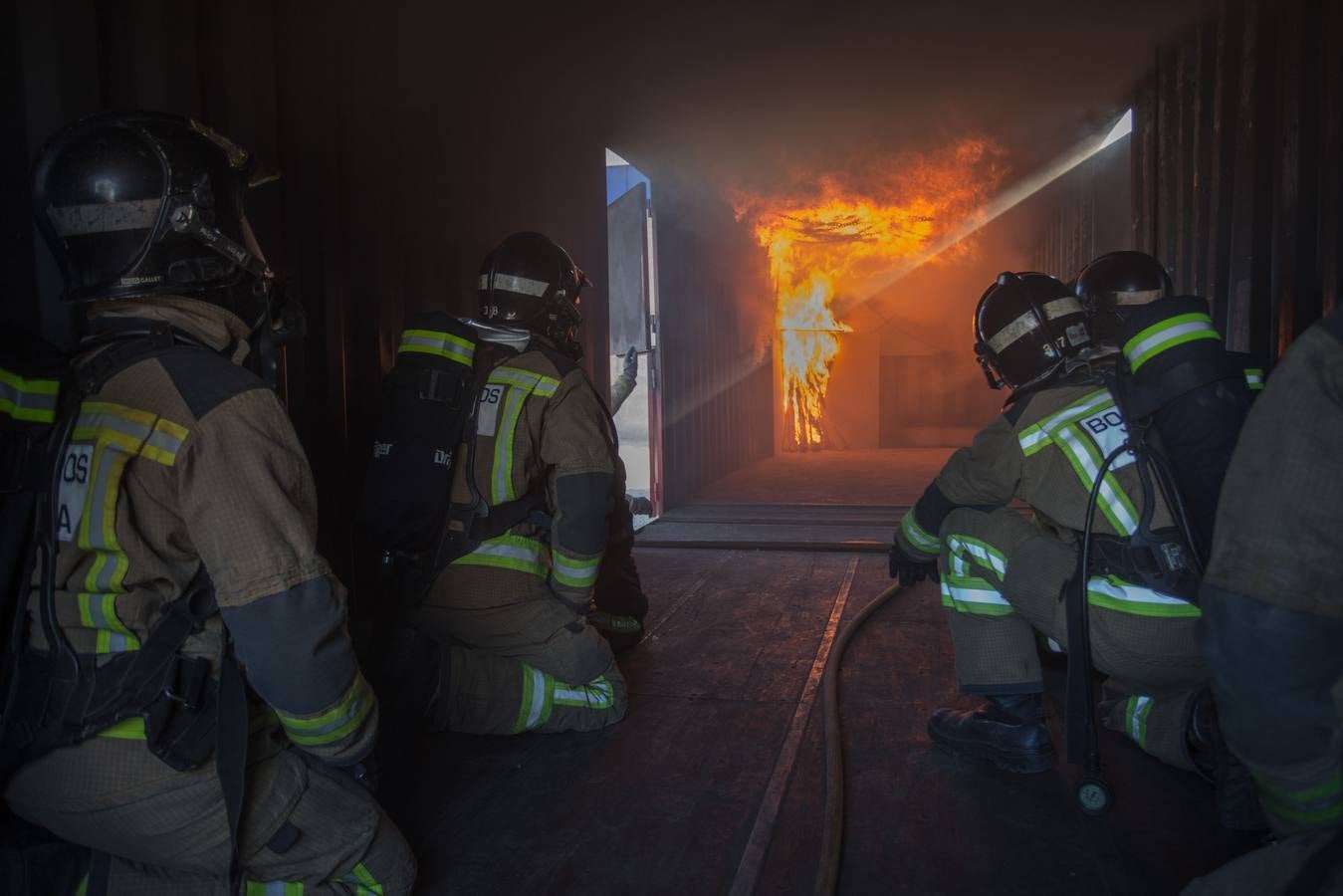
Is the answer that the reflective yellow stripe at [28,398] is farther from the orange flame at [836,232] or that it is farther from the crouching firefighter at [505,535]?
the orange flame at [836,232]

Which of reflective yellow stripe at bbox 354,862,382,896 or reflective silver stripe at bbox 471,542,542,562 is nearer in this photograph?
reflective yellow stripe at bbox 354,862,382,896

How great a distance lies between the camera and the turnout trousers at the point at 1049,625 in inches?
96.3

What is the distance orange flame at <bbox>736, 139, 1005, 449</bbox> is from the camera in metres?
10.7

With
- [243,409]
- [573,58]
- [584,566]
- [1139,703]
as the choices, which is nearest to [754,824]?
[584,566]

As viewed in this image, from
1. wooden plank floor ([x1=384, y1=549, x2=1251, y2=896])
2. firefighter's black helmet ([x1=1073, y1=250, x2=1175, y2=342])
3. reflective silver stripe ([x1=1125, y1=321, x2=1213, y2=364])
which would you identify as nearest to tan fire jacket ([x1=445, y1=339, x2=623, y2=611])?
wooden plank floor ([x1=384, y1=549, x2=1251, y2=896])

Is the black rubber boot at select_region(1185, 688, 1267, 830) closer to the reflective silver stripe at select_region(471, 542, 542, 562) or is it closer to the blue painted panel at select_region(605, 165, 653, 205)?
the reflective silver stripe at select_region(471, 542, 542, 562)

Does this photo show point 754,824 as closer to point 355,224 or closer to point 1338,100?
point 355,224

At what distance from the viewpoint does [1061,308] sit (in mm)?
2924

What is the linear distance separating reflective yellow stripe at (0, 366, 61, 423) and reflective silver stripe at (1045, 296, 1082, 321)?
106 inches

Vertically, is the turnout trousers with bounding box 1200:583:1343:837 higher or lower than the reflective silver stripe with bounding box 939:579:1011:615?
higher

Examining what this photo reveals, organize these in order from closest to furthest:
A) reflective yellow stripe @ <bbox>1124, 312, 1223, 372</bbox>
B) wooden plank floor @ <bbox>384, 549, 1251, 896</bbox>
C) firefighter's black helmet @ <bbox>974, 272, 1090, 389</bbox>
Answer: reflective yellow stripe @ <bbox>1124, 312, 1223, 372</bbox> → wooden plank floor @ <bbox>384, 549, 1251, 896</bbox> → firefighter's black helmet @ <bbox>974, 272, 1090, 389</bbox>

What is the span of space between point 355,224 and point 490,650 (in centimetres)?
189

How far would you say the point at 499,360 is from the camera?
3246 mm

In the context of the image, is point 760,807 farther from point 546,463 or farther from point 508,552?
point 546,463
